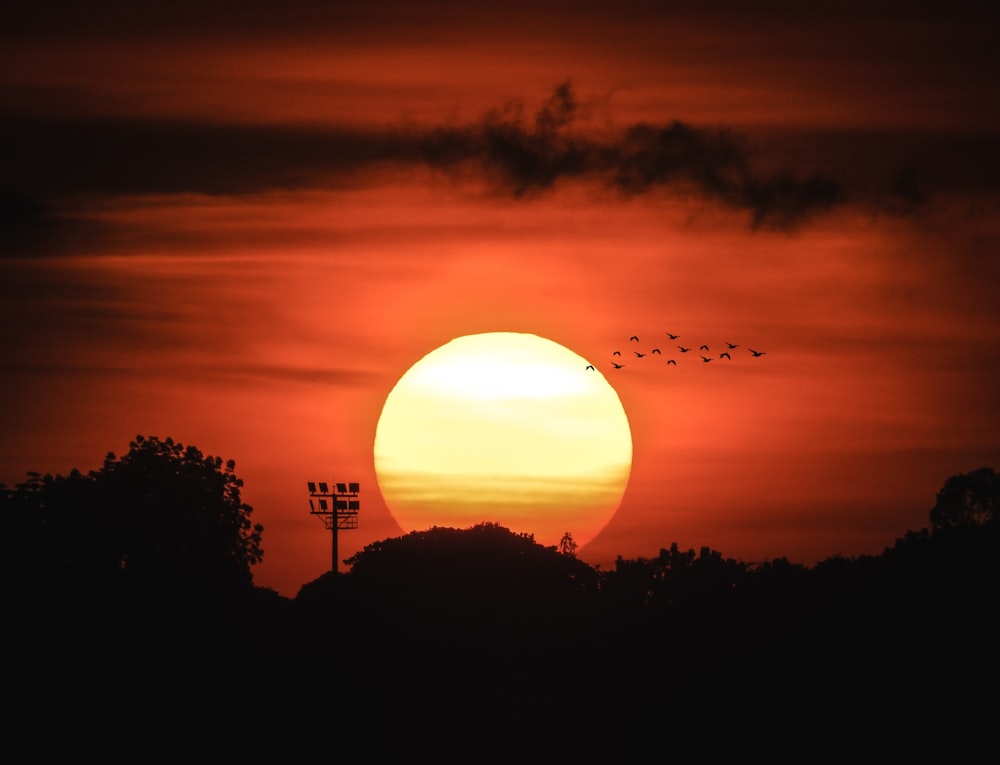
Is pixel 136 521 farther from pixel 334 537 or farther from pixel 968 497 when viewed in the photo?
pixel 968 497

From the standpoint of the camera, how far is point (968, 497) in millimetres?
133875

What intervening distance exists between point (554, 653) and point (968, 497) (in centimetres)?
6588

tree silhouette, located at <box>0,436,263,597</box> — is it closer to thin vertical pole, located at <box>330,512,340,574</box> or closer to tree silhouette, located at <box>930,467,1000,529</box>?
thin vertical pole, located at <box>330,512,340,574</box>

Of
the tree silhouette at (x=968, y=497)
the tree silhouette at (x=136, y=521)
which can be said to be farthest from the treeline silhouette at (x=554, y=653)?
the tree silhouette at (x=968, y=497)

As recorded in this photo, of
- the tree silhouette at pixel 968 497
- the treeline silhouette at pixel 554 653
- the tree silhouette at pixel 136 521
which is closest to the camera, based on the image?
the treeline silhouette at pixel 554 653

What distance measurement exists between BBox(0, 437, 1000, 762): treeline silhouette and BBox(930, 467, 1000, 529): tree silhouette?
45.6 metres

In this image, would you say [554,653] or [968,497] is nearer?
[554,653]

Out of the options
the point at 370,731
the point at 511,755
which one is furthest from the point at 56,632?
the point at 511,755

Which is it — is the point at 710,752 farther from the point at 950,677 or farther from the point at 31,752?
the point at 31,752

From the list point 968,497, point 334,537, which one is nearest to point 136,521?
point 334,537

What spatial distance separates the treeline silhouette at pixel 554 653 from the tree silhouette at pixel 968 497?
45.6 meters

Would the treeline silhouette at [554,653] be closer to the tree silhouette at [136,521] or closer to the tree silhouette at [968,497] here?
the tree silhouette at [136,521]

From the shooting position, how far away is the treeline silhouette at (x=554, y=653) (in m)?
68.6

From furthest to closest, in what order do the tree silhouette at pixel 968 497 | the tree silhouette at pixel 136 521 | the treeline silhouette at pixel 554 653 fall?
the tree silhouette at pixel 968 497
the tree silhouette at pixel 136 521
the treeline silhouette at pixel 554 653
